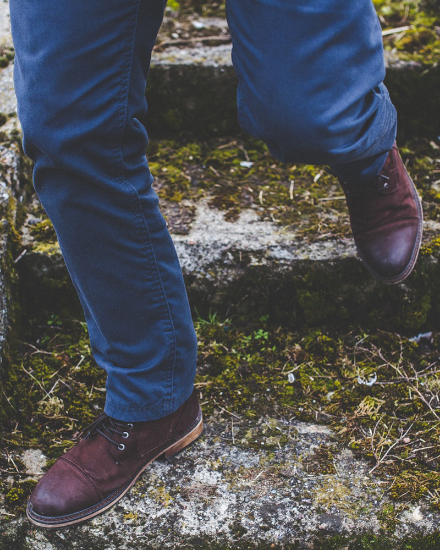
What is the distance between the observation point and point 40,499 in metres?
1.34

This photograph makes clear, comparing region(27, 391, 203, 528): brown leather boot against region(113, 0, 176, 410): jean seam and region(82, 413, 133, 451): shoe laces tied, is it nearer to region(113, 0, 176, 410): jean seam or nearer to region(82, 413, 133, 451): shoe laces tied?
region(82, 413, 133, 451): shoe laces tied

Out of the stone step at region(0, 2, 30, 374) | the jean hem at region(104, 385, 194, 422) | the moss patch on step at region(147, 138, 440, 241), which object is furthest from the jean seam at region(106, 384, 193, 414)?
the moss patch on step at region(147, 138, 440, 241)

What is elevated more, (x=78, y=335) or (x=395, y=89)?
(x=395, y=89)

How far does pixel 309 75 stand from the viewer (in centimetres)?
104

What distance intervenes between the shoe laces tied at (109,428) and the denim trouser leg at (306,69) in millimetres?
830

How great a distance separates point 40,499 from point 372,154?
1249mm

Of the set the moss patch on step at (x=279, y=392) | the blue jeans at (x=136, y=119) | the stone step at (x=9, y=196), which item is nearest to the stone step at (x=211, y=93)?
the stone step at (x=9, y=196)

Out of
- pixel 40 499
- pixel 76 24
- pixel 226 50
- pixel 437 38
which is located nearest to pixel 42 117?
pixel 76 24

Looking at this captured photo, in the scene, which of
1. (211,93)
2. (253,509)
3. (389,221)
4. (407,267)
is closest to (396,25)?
(211,93)

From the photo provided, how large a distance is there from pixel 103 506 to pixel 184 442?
0.28 metres

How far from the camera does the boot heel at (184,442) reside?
1509 mm

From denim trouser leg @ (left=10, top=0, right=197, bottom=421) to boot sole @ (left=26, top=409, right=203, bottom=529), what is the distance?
15cm

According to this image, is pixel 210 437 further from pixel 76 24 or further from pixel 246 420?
pixel 76 24

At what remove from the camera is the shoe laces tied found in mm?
1415
